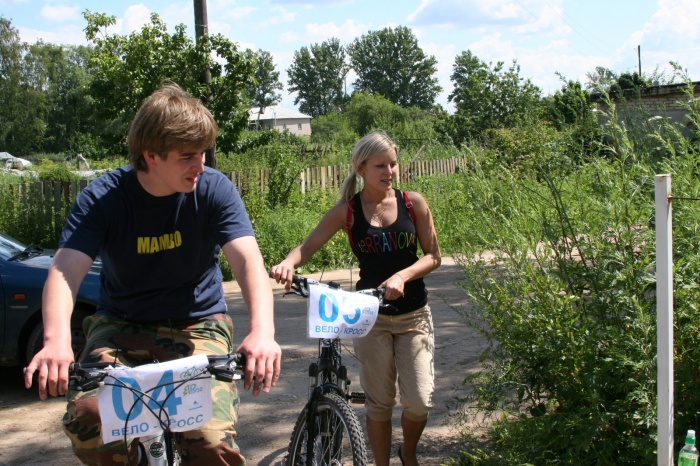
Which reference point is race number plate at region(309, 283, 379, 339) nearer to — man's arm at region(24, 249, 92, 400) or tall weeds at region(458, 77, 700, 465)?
tall weeds at region(458, 77, 700, 465)

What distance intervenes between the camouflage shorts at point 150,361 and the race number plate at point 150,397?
19cm

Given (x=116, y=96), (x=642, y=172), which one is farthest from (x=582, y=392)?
(x=116, y=96)

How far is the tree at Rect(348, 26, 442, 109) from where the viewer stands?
125 meters

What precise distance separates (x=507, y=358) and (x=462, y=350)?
11.2ft

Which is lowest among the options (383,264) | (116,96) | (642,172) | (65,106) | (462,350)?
(462,350)

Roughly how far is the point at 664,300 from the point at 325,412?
5.92 feet

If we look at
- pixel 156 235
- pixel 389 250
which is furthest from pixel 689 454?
pixel 156 235

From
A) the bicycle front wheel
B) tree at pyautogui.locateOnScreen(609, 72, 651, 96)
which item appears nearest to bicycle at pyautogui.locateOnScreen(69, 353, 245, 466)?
the bicycle front wheel

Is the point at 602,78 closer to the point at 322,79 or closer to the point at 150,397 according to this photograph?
the point at 150,397

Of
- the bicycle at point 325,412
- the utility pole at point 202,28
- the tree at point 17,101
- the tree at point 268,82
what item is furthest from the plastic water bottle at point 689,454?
the tree at point 268,82

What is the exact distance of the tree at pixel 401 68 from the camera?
124812 mm

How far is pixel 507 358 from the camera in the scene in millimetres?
4422

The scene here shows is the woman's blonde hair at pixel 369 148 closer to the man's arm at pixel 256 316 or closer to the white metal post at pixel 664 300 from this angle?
the man's arm at pixel 256 316

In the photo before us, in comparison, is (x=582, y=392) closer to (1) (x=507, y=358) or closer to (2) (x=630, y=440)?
(2) (x=630, y=440)
